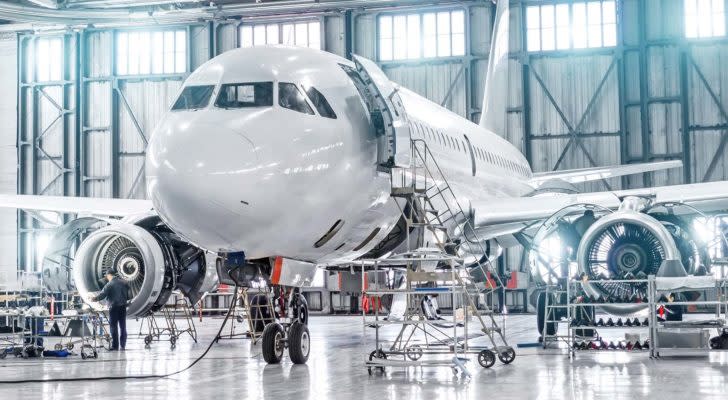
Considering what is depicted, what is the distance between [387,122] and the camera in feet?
37.8

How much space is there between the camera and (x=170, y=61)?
33.9 metres

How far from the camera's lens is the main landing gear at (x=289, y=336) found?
1180 centimetres

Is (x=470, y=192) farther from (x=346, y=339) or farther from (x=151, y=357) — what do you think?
(x=151, y=357)

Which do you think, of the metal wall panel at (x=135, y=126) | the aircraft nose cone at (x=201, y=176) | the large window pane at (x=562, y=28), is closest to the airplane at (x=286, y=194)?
the aircraft nose cone at (x=201, y=176)

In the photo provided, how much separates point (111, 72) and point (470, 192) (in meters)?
21.6

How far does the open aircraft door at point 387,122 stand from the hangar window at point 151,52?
2286 cm

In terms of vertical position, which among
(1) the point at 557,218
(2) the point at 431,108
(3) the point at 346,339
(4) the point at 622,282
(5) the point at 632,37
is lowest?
(3) the point at 346,339

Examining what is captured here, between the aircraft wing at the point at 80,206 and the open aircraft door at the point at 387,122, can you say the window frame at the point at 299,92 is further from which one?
the aircraft wing at the point at 80,206

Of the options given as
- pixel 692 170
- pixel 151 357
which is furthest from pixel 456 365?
pixel 692 170

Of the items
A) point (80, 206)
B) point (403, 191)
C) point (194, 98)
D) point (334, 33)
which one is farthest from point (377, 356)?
point (334, 33)

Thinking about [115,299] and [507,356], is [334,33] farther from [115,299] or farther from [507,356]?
[507,356]

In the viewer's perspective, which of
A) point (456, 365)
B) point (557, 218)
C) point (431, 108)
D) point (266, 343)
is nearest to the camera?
point (456, 365)

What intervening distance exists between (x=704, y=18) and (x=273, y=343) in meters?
22.9

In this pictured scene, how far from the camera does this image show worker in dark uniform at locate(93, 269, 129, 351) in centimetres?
1422
